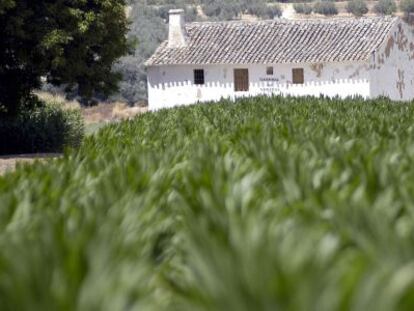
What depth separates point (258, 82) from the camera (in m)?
60.5

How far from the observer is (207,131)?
32.7 ft

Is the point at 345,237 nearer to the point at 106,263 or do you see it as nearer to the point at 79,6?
the point at 106,263

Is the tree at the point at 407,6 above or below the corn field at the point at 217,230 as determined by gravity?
below

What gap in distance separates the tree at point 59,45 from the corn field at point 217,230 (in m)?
26.1

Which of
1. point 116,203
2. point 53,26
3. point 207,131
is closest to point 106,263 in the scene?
point 116,203

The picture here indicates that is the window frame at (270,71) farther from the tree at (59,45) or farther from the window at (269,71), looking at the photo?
the tree at (59,45)

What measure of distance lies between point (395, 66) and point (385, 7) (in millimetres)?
52054

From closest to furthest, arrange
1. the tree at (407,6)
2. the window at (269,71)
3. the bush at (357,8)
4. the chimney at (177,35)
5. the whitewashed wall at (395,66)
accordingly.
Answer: the whitewashed wall at (395,66), the window at (269,71), the chimney at (177,35), the tree at (407,6), the bush at (357,8)

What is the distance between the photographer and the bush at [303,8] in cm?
11744

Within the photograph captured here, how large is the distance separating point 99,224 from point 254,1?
120834 millimetres

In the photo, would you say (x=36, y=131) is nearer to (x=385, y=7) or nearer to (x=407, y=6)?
(x=385, y=7)

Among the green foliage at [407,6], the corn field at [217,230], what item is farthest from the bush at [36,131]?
the green foliage at [407,6]

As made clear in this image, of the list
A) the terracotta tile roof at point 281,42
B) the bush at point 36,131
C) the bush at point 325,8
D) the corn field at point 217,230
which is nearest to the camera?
the corn field at point 217,230

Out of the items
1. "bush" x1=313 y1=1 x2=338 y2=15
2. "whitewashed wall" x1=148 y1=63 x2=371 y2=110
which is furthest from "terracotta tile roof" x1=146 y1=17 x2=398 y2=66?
"bush" x1=313 y1=1 x2=338 y2=15
